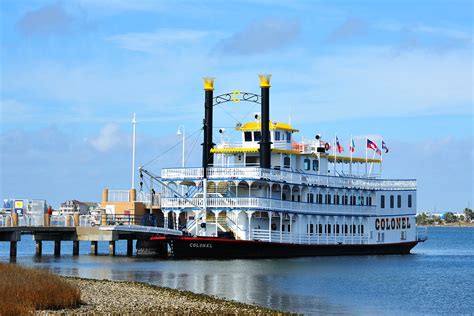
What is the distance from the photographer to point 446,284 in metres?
50.3

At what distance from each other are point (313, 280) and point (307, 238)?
17.1 metres

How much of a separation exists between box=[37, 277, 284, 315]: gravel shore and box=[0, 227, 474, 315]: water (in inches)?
105

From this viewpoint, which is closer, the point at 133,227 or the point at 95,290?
the point at 95,290

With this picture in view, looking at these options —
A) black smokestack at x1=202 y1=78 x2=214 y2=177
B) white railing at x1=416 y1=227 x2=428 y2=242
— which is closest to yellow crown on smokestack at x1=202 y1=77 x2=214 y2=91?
black smokestack at x1=202 y1=78 x2=214 y2=177

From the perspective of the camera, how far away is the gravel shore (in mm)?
30344

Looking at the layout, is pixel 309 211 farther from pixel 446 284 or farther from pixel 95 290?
pixel 95 290

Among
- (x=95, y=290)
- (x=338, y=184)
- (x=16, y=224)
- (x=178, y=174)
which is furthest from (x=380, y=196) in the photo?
(x=95, y=290)

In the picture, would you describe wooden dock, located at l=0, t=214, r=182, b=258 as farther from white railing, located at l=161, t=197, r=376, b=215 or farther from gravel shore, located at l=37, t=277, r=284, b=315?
gravel shore, located at l=37, t=277, r=284, b=315

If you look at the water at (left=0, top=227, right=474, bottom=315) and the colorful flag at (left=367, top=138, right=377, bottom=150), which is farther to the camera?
the colorful flag at (left=367, top=138, right=377, bottom=150)

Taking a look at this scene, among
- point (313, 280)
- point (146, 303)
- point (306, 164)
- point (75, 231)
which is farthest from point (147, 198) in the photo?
point (146, 303)

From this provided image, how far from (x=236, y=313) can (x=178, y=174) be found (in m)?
32.0

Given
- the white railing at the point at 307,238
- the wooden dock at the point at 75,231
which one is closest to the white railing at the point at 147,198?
the wooden dock at the point at 75,231

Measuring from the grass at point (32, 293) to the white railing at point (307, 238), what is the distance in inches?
1181

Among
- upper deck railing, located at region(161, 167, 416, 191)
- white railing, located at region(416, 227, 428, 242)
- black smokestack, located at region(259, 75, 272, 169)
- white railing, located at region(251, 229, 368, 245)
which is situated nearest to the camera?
upper deck railing, located at region(161, 167, 416, 191)
